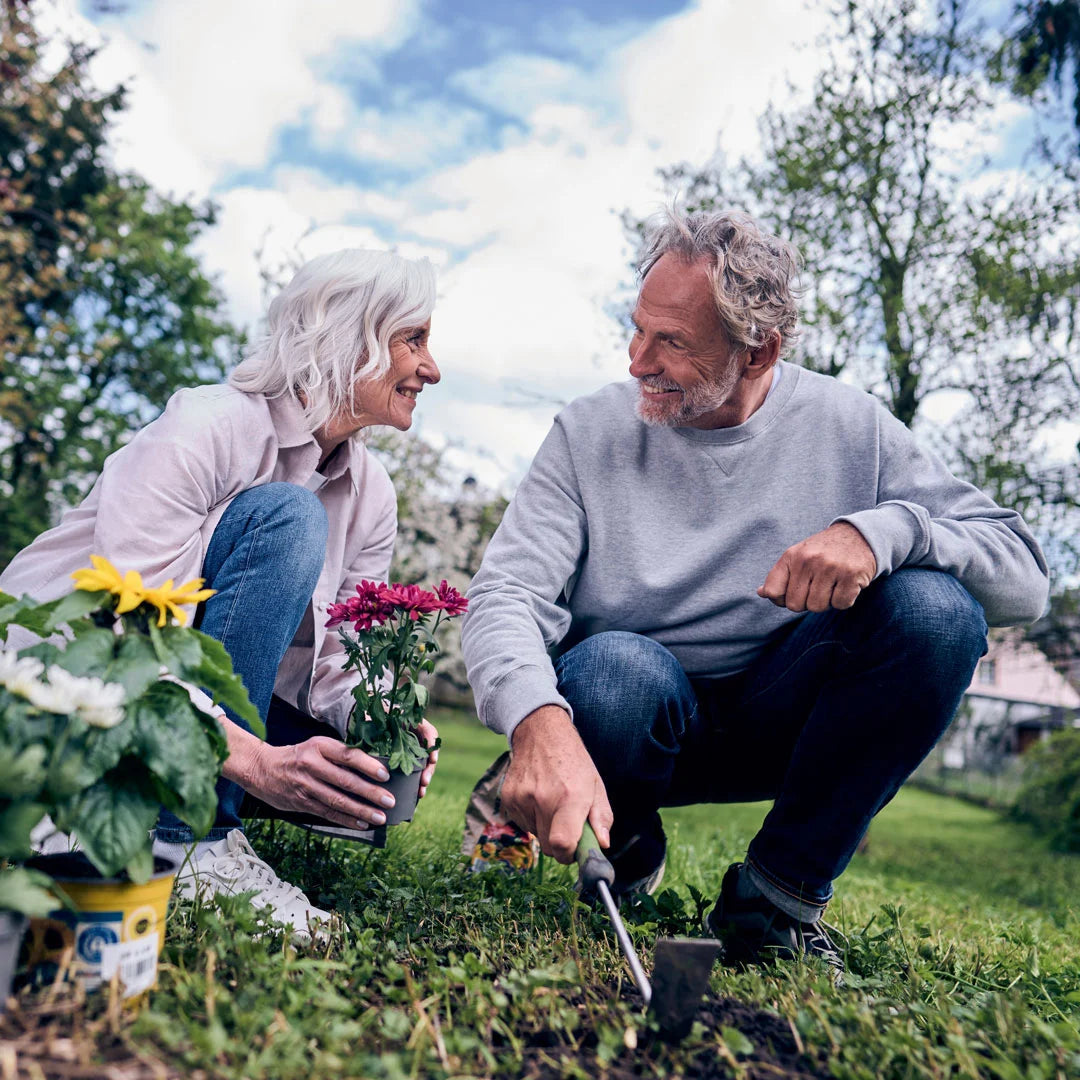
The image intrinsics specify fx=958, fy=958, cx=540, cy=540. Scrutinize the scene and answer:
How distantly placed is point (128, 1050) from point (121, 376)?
61.7 ft

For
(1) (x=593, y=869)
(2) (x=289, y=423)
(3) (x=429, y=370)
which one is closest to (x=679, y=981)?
(1) (x=593, y=869)

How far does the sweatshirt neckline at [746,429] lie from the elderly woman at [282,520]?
2.33ft

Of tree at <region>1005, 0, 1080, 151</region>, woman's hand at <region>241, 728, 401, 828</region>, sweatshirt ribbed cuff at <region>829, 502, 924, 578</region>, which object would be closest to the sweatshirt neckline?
sweatshirt ribbed cuff at <region>829, 502, 924, 578</region>

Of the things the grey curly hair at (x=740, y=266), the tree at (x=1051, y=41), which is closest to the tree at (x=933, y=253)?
the tree at (x=1051, y=41)

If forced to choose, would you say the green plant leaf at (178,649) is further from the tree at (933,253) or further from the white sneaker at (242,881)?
the tree at (933,253)

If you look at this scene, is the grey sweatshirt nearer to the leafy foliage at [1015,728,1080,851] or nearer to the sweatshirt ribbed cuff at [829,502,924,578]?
the sweatshirt ribbed cuff at [829,502,924,578]

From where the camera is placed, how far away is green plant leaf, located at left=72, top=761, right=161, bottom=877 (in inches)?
44.6

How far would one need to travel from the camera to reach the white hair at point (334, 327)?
2.33 meters

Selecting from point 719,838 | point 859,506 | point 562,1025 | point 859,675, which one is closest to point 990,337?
point 719,838

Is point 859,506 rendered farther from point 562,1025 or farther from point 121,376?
point 121,376

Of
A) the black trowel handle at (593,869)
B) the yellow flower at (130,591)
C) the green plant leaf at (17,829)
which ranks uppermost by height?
the yellow flower at (130,591)

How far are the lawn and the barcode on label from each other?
0.03m

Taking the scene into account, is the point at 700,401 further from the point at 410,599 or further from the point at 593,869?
the point at 593,869

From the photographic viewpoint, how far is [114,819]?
1155mm
